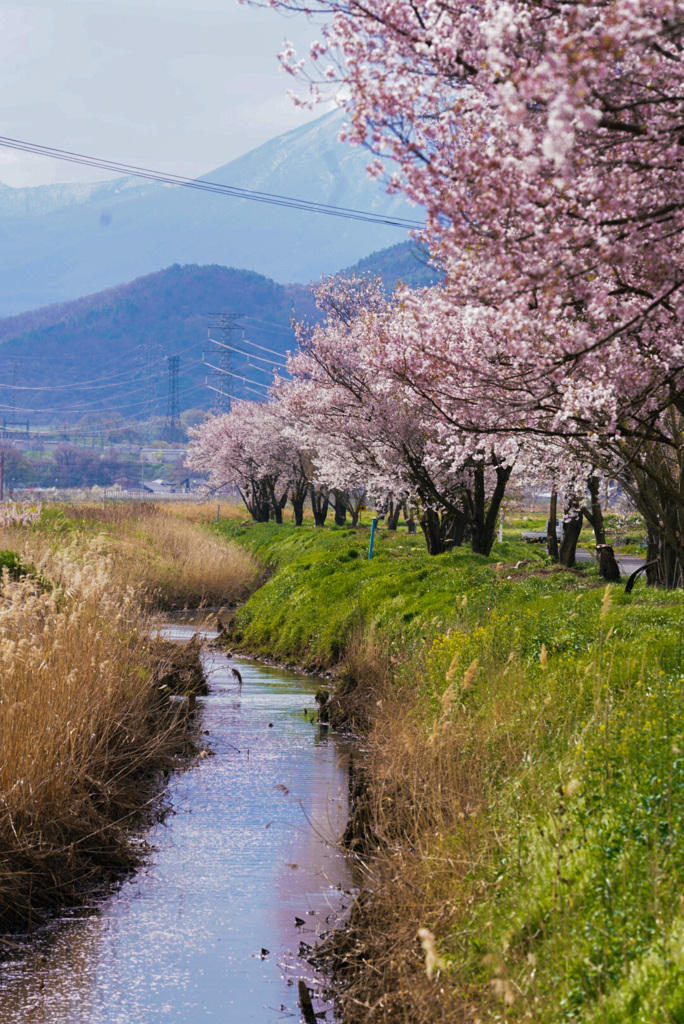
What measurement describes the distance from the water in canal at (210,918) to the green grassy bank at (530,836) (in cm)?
69

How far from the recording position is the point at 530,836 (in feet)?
19.5

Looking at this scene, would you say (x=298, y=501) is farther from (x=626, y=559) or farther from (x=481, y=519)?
(x=481, y=519)

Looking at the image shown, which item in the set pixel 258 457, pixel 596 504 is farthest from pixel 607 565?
pixel 258 457

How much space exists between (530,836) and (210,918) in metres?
3.81

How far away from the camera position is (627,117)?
19.0 ft

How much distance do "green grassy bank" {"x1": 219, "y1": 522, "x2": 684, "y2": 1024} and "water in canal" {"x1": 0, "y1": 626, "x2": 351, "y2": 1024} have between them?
0.69 meters

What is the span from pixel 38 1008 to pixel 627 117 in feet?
21.8

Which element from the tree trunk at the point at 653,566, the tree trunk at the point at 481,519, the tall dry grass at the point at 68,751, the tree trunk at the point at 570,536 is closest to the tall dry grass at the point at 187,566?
the tree trunk at the point at 481,519

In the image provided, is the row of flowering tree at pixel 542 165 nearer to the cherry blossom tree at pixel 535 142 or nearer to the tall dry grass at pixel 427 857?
the cherry blossom tree at pixel 535 142

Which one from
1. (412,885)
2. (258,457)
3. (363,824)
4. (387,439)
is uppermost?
(258,457)

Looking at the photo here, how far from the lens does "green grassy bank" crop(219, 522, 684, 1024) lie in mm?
4641

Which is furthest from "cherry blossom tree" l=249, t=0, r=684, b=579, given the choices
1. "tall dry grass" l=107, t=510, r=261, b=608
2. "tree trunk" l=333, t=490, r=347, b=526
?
"tree trunk" l=333, t=490, r=347, b=526

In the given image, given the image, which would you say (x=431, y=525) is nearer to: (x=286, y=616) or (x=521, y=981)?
(x=286, y=616)

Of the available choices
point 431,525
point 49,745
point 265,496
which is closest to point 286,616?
point 431,525
